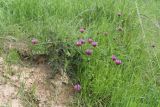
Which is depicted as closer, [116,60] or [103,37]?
[116,60]

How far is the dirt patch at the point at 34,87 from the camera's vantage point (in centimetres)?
237

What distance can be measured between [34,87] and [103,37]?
815 mm

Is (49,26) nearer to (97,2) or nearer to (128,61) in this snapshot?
(128,61)

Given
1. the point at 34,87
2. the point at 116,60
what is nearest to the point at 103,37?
the point at 116,60

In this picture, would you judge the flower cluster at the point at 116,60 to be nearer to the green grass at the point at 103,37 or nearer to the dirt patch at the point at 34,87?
the green grass at the point at 103,37

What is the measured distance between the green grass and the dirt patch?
0.12 m

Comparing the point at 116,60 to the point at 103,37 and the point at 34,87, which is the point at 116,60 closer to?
the point at 103,37

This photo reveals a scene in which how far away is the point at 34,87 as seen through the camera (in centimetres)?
244

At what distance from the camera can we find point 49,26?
280 cm

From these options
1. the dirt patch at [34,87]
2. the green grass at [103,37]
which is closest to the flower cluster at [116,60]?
the green grass at [103,37]

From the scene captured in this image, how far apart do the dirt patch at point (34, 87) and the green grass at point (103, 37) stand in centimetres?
12

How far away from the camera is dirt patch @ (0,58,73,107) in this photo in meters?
2.37

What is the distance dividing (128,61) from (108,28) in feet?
1.52

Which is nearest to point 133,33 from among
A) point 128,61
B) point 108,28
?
point 108,28
